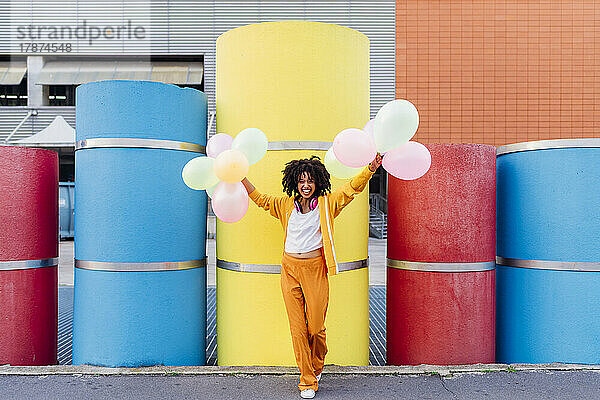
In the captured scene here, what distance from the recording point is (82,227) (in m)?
4.81

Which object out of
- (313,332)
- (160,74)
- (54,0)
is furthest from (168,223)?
(54,0)

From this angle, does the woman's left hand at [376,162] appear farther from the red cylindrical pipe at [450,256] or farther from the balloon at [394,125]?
the red cylindrical pipe at [450,256]

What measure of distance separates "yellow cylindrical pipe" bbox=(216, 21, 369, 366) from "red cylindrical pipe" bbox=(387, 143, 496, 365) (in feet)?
1.69

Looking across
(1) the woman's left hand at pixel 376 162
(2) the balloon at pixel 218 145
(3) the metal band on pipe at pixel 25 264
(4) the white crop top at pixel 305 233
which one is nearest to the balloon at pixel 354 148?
(1) the woman's left hand at pixel 376 162

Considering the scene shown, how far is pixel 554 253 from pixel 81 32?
21.9 meters

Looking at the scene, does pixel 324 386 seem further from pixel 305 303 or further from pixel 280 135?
pixel 280 135

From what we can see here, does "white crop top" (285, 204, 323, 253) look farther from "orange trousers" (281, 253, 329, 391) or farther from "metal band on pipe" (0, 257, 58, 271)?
"metal band on pipe" (0, 257, 58, 271)

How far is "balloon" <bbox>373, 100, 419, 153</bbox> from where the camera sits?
3.75 meters

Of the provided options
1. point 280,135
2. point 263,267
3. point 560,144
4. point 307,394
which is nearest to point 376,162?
point 280,135

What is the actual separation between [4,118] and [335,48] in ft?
73.4

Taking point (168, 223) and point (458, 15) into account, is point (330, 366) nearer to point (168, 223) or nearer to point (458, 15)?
point (168, 223)

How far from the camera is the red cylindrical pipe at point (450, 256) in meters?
4.84

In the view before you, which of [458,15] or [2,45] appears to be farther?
[2,45]

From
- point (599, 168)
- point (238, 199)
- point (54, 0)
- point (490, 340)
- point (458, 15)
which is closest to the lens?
point (238, 199)
